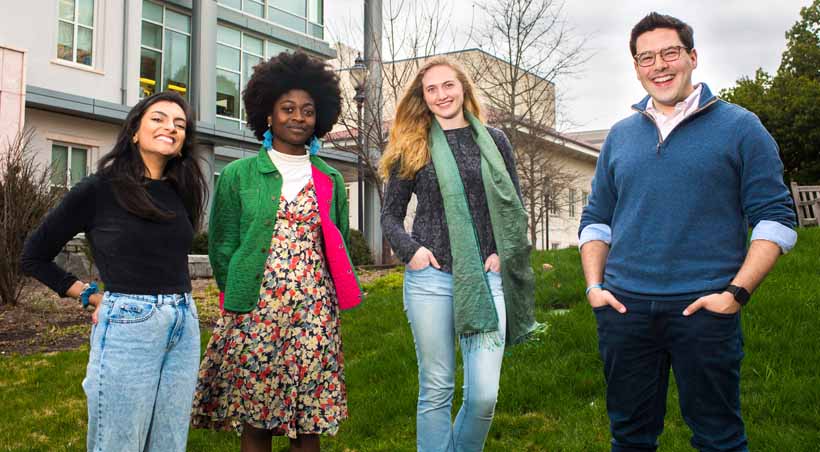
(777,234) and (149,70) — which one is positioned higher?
(149,70)

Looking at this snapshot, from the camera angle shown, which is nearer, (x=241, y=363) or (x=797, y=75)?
(x=241, y=363)

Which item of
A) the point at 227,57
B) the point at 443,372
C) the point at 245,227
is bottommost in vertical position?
the point at 443,372

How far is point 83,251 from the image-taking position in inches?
492

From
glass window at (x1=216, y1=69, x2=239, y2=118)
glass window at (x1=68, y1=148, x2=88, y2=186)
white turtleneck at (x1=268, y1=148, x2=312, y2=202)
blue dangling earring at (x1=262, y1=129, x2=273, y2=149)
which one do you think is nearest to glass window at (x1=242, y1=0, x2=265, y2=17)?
glass window at (x1=216, y1=69, x2=239, y2=118)

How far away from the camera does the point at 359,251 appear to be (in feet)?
64.5

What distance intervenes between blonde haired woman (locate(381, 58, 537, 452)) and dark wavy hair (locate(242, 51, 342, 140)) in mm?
591

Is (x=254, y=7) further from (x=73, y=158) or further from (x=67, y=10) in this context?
(x=73, y=158)

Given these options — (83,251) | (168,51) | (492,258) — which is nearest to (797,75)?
(168,51)

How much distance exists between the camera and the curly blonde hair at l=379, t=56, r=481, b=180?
3.84 m

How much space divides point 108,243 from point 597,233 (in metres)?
2.09

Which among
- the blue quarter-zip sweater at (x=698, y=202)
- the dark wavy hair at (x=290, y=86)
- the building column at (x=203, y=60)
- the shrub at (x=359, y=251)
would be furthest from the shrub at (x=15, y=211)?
the building column at (x=203, y=60)

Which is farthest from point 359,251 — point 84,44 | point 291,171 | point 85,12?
point 291,171

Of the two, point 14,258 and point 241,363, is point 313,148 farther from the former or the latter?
point 14,258

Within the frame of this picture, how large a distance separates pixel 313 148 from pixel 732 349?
2491mm
